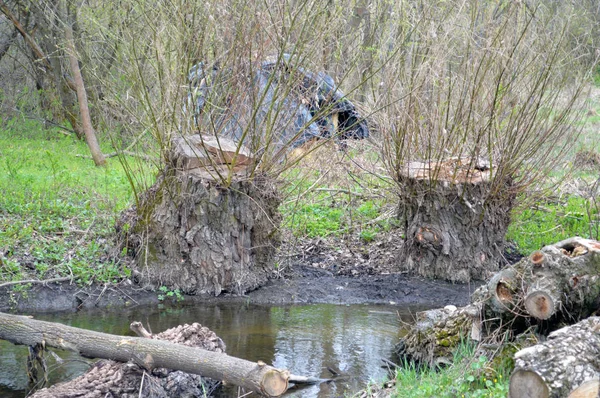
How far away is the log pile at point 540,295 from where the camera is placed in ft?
18.1

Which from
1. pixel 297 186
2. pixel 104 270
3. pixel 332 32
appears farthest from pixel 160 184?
pixel 332 32

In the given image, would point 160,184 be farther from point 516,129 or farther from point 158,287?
point 516,129

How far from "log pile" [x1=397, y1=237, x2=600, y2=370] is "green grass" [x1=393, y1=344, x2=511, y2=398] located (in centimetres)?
39

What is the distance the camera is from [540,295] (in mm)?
5465

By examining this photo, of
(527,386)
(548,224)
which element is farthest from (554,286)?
(548,224)

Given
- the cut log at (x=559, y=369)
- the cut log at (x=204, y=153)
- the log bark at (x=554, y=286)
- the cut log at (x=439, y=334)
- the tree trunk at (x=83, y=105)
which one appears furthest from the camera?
the tree trunk at (x=83, y=105)

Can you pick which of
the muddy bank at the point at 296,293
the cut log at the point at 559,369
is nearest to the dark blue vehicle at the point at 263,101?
the muddy bank at the point at 296,293

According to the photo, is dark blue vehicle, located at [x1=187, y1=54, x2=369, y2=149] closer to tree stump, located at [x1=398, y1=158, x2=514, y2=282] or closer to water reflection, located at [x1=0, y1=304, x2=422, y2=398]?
tree stump, located at [x1=398, y1=158, x2=514, y2=282]

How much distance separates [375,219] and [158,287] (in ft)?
12.7

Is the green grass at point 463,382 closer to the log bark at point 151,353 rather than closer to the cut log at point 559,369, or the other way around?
the cut log at point 559,369

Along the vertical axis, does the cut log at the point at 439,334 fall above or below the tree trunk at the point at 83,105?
below

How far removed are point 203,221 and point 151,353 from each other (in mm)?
3723

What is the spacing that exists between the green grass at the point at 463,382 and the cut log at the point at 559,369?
0.40 meters

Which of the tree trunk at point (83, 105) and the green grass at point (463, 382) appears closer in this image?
the green grass at point (463, 382)
